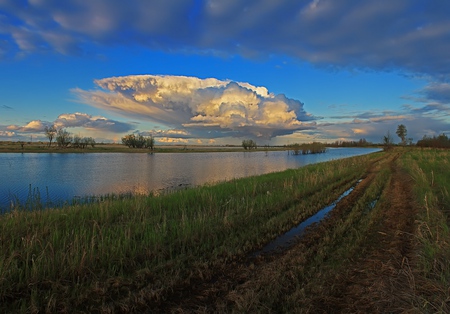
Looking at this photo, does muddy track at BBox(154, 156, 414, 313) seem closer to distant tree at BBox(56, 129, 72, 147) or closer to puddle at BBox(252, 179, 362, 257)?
puddle at BBox(252, 179, 362, 257)

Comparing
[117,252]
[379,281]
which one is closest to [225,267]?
[117,252]

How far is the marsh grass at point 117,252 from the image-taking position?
393 centimetres

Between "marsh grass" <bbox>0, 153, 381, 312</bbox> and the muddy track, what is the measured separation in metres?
0.33

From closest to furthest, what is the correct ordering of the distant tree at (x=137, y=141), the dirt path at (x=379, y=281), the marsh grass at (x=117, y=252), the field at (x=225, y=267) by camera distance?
the dirt path at (x=379, y=281) → the field at (x=225, y=267) → the marsh grass at (x=117, y=252) → the distant tree at (x=137, y=141)

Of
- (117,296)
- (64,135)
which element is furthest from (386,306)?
(64,135)

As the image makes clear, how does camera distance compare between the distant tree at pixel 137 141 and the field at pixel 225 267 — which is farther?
the distant tree at pixel 137 141

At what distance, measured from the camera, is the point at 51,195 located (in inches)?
677

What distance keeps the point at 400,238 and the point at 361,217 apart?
2.00 m

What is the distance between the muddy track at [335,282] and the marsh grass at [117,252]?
330mm

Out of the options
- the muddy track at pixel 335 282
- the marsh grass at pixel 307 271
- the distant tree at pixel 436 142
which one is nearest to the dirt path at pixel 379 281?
the muddy track at pixel 335 282

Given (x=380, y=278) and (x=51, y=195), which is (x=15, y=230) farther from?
(x=51, y=195)

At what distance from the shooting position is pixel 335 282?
423 centimetres

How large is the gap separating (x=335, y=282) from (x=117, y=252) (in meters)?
4.40

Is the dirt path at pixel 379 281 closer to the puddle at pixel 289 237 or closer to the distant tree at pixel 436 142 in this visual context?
the puddle at pixel 289 237
